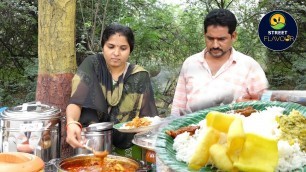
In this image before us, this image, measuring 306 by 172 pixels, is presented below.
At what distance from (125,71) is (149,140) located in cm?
89

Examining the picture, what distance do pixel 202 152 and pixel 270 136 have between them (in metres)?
0.18

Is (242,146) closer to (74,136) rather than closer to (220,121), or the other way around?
(220,121)

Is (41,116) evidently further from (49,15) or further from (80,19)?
(80,19)

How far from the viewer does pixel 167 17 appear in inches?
255

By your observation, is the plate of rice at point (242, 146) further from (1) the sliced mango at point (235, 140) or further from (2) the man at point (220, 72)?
(2) the man at point (220, 72)

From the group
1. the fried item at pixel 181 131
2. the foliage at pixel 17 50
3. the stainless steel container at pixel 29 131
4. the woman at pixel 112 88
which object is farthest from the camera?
the foliage at pixel 17 50

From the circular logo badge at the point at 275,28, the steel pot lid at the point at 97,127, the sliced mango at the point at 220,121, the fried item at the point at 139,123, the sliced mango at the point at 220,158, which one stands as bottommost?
the steel pot lid at the point at 97,127

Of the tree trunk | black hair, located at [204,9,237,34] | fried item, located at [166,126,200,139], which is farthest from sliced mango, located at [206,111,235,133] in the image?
the tree trunk

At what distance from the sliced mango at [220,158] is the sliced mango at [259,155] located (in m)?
0.03

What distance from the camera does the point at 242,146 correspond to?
976 millimetres

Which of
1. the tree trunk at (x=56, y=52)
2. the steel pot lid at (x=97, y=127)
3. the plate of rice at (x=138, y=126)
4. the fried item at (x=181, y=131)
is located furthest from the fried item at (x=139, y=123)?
the fried item at (x=181, y=131)

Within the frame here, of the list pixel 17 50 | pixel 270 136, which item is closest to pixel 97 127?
pixel 270 136

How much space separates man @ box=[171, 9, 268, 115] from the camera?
2395 millimetres

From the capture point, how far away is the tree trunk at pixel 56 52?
9.75ft
